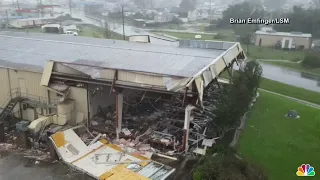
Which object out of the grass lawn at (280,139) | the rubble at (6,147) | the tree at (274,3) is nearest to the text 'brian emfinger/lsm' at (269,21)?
the grass lawn at (280,139)

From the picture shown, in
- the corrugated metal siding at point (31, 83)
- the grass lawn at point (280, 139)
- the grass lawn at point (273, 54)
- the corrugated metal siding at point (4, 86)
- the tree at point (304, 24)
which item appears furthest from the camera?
the tree at point (304, 24)

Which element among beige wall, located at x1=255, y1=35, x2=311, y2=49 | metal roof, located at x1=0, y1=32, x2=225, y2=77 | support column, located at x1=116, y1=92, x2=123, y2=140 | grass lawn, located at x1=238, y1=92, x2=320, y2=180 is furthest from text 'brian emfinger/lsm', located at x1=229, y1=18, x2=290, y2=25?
support column, located at x1=116, y1=92, x2=123, y2=140

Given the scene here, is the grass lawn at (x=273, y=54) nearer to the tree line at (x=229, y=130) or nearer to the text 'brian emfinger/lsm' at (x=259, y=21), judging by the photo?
the text 'brian emfinger/lsm' at (x=259, y=21)

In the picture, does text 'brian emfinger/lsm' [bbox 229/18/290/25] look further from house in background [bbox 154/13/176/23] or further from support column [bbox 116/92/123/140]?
support column [bbox 116/92/123/140]

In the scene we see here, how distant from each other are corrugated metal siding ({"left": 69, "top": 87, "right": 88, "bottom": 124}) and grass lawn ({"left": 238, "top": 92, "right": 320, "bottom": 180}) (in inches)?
363

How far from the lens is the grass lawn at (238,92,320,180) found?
16.1 meters

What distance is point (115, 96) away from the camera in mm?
20188

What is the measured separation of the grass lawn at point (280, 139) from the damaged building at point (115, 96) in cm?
262

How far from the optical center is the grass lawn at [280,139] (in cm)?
1612

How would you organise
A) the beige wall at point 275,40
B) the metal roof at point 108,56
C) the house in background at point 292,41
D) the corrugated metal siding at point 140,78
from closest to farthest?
the corrugated metal siding at point 140,78
the metal roof at point 108,56
the house in background at point 292,41
the beige wall at point 275,40

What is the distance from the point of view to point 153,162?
51.6 feet

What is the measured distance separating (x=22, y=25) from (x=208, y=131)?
55236mm

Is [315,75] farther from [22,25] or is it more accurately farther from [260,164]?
[22,25]

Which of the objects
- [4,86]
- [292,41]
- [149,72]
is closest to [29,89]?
[4,86]
